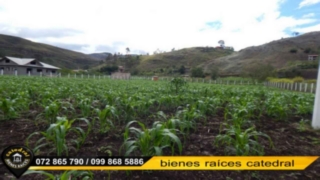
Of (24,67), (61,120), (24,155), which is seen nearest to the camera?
(24,155)

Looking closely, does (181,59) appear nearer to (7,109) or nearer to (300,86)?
(300,86)

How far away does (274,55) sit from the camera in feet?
227

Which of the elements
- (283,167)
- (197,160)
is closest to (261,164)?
(283,167)

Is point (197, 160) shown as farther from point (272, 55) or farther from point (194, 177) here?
point (272, 55)

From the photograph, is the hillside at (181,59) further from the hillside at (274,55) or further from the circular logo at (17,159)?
the circular logo at (17,159)

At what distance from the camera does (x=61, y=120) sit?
7.81 feet

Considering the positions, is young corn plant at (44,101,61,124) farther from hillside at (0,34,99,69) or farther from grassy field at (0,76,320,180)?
hillside at (0,34,99,69)

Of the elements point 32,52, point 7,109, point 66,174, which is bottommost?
point 66,174

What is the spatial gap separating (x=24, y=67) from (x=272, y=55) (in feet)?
238

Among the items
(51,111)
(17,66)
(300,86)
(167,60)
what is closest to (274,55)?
(167,60)

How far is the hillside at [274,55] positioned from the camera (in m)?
63.2

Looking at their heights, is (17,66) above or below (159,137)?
above

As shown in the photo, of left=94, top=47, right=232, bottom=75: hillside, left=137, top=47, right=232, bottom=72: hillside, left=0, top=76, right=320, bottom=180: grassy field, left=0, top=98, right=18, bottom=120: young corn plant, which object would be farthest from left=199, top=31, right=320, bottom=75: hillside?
left=0, top=98, right=18, bottom=120: young corn plant

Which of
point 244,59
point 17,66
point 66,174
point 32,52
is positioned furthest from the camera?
point 32,52
